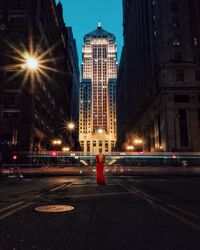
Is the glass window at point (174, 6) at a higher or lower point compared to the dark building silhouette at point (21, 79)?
higher

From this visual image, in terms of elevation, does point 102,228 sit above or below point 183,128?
below

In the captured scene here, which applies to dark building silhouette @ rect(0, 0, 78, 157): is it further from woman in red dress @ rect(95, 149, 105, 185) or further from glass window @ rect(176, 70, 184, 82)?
woman in red dress @ rect(95, 149, 105, 185)

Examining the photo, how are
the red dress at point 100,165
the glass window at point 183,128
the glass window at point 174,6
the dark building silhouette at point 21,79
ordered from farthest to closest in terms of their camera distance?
the glass window at point 174,6
the glass window at point 183,128
the dark building silhouette at point 21,79
the red dress at point 100,165

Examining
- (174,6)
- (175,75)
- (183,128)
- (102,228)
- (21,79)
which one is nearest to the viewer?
(102,228)

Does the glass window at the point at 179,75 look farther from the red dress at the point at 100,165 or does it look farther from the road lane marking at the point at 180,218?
the road lane marking at the point at 180,218

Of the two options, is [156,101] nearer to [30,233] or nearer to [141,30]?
[141,30]

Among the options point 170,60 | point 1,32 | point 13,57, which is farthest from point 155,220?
point 1,32

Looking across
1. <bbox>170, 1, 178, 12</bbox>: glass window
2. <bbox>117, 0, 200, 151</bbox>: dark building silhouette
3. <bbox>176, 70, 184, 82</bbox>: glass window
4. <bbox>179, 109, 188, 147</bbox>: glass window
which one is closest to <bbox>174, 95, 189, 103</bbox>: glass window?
<bbox>117, 0, 200, 151</bbox>: dark building silhouette

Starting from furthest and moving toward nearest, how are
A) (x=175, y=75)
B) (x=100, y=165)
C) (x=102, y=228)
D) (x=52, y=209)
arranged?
(x=175, y=75)
(x=100, y=165)
(x=52, y=209)
(x=102, y=228)

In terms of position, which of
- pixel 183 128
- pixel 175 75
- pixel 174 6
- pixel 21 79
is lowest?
pixel 183 128

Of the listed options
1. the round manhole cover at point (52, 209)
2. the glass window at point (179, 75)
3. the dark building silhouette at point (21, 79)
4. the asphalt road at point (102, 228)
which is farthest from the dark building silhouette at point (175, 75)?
the asphalt road at point (102, 228)

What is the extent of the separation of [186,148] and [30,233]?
52292 mm

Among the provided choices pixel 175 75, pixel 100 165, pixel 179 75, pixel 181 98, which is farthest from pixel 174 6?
pixel 100 165

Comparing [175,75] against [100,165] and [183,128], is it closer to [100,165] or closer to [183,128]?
[183,128]
